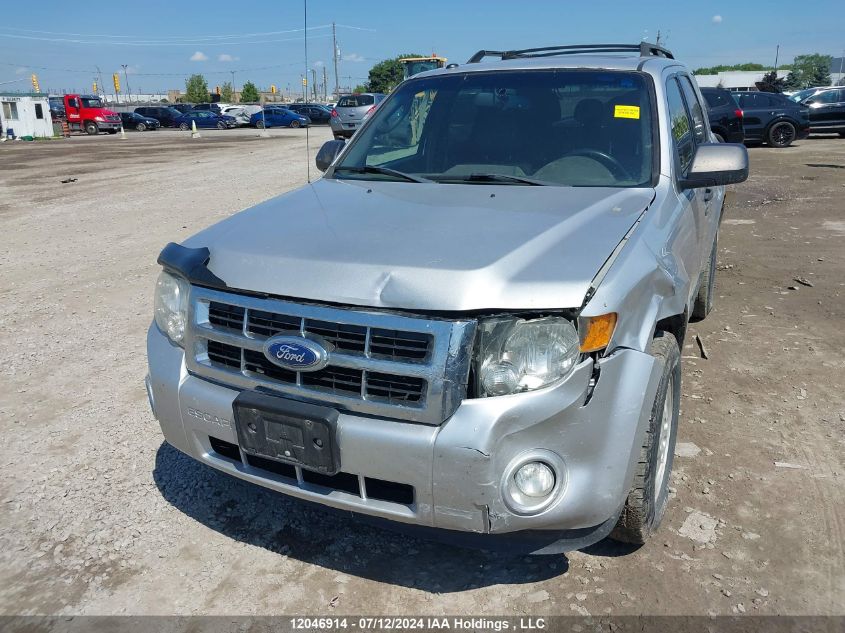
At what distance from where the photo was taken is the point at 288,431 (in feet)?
7.57

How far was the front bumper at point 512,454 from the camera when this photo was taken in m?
2.12

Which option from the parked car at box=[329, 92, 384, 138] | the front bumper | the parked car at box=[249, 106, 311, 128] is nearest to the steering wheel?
the front bumper

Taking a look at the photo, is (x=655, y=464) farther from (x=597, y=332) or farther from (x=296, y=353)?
(x=296, y=353)

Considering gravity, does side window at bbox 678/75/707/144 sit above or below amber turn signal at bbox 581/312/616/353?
above

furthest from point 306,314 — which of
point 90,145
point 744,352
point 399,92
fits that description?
point 90,145

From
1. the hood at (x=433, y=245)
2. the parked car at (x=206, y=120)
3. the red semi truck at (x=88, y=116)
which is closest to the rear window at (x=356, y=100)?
the parked car at (x=206, y=120)

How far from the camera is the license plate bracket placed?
2.24m

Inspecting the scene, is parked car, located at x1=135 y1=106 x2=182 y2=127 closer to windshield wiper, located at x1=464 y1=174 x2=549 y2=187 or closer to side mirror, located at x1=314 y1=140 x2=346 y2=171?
side mirror, located at x1=314 y1=140 x2=346 y2=171

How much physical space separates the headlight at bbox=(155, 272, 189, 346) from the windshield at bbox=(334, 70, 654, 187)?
1271mm

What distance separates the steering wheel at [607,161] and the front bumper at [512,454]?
1.22 meters

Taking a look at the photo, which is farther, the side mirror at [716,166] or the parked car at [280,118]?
the parked car at [280,118]

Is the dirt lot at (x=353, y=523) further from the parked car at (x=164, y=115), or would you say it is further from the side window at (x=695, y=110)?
the parked car at (x=164, y=115)

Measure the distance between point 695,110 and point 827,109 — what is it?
20.7 metres

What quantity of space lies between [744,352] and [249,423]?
376 cm
